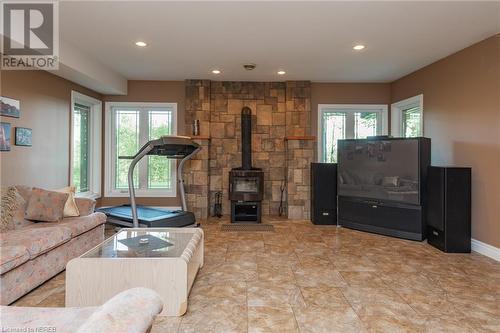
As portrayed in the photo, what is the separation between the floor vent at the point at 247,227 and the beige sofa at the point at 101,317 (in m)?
3.41

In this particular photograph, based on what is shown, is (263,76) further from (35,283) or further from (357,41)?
(35,283)

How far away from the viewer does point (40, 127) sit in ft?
13.3

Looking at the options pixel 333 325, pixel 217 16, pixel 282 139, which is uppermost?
pixel 217 16

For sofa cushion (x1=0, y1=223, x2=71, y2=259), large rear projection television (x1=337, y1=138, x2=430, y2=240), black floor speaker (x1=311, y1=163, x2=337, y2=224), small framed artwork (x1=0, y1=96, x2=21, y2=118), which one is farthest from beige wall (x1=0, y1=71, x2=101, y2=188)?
large rear projection television (x1=337, y1=138, x2=430, y2=240)

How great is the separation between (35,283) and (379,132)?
5.83 m

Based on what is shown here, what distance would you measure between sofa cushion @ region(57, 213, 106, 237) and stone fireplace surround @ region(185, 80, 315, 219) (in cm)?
219

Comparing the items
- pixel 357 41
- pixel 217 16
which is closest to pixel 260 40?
pixel 217 16

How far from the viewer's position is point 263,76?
17.8ft

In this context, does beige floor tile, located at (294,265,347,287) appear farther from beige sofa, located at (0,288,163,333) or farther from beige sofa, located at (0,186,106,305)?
beige sofa, located at (0,186,106,305)

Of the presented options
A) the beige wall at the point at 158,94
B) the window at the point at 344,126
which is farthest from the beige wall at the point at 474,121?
the beige wall at the point at 158,94

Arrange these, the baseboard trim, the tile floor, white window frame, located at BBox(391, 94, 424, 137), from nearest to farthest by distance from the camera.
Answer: the tile floor
the baseboard trim
white window frame, located at BBox(391, 94, 424, 137)

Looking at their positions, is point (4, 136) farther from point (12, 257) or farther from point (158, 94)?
point (158, 94)

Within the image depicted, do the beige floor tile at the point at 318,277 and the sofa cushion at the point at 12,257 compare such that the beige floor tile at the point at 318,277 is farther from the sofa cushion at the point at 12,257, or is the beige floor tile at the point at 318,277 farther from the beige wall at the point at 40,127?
the beige wall at the point at 40,127

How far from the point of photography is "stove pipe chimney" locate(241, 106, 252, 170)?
5.55m
